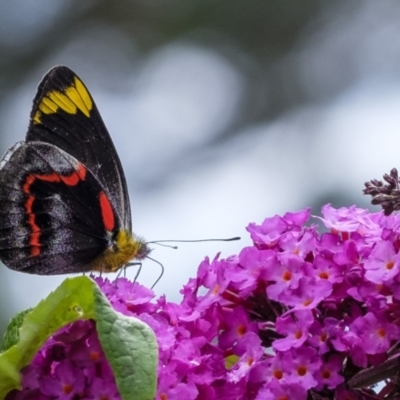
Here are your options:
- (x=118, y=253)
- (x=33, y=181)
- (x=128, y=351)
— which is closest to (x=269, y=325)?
(x=128, y=351)

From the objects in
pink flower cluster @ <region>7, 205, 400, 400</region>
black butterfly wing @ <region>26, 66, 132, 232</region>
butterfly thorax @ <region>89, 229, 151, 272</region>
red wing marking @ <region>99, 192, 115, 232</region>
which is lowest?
pink flower cluster @ <region>7, 205, 400, 400</region>

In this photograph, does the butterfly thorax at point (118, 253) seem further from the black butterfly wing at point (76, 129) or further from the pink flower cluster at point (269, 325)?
the pink flower cluster at point (269, 325)

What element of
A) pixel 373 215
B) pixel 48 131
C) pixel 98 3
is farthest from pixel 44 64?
pixel 373 215

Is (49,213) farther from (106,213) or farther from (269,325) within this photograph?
(269,325)

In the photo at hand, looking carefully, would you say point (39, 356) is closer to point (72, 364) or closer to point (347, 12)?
point (72, 364)

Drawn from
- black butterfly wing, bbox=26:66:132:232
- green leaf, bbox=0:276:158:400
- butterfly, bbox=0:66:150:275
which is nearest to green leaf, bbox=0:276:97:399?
green leaf, bbox=0:276:158:400

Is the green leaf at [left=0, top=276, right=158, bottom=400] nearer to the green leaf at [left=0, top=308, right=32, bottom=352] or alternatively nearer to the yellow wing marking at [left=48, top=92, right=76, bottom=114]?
the green leaf at [left=0, top=308, right=32, bottom=352]

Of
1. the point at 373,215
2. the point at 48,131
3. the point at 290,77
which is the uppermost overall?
the point at 290,77
